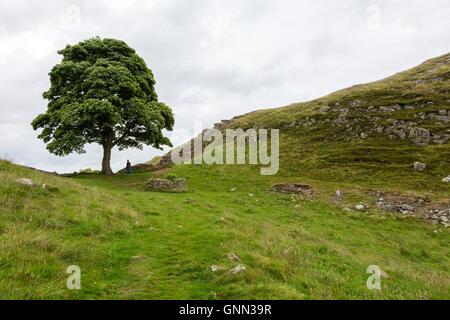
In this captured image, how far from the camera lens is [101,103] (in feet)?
79.7

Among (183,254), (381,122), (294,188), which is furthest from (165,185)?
(381,122)

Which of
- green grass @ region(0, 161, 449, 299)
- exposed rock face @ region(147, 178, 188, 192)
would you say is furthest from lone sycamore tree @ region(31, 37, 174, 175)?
green grass @ region(0, 161, 449, 299)

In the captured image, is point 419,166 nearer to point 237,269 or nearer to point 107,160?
point 237,269

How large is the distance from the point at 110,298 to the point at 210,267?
2670 millimetres

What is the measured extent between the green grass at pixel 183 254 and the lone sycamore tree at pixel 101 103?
48.9 ft

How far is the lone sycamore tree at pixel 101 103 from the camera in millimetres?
25328

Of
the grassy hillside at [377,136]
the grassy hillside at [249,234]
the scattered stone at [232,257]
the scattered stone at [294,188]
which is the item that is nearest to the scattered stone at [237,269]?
the grassy hillside at [249,234]

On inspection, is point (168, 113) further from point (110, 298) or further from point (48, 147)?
point (110, 298)

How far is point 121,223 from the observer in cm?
1031

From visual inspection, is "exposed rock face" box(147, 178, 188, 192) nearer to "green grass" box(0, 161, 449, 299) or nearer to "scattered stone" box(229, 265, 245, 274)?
"green grass" box(0, 161, 449, 299)

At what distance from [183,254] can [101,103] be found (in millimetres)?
22102

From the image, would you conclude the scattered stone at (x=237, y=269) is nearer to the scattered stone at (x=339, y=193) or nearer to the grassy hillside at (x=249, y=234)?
the grassy hillside at (x=249, y=234)

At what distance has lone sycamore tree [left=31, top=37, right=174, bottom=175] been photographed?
2533 centimetres
